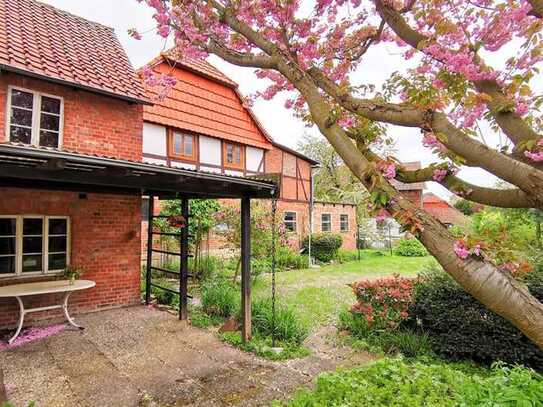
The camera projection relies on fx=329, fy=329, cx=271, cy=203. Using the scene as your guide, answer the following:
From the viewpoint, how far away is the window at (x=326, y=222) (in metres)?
19.2

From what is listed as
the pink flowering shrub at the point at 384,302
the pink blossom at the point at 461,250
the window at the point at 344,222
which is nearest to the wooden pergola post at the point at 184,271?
the pink flowering shrub at the point at 384,302

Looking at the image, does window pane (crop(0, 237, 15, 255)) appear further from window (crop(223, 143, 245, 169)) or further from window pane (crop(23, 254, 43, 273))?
window (crop(223, 143, 245, 169))

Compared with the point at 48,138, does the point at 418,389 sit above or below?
below

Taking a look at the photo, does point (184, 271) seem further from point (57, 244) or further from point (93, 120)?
point (93, 120)

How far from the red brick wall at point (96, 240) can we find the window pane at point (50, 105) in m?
1.53

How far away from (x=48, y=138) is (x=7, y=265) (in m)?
2.36

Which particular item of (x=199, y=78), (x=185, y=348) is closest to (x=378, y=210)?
(x=185, y=348)

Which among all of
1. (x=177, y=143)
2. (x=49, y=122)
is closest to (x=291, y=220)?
(x=177, y=143)

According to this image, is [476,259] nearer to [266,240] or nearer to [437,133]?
[437,133]

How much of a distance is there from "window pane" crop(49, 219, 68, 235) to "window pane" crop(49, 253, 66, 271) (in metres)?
0.42

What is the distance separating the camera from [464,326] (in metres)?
4.85

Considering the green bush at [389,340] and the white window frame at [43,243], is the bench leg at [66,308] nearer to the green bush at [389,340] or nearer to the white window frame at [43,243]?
the white window frame at [43,243]

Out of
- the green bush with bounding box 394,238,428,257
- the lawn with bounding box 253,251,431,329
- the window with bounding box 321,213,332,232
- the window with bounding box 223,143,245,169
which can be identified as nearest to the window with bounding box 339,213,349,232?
the window with bounding box 321,213,332,232

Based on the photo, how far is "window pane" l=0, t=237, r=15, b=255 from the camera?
561cm
